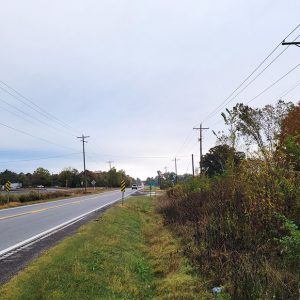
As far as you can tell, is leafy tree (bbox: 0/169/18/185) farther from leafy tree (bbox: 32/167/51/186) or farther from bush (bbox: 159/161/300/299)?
bush (bbox: 159/161/300/299)

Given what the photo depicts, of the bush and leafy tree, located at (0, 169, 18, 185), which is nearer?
the bush

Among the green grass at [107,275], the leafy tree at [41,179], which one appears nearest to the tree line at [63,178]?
the leafy tree at [41,179]

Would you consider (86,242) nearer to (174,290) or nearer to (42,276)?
(42,276)

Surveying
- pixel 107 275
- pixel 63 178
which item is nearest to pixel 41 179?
pixel 63 178

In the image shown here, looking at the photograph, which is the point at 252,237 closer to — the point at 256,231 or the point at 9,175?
the point at 256,231

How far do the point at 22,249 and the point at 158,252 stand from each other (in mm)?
3877

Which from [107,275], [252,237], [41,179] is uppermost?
[41,179]

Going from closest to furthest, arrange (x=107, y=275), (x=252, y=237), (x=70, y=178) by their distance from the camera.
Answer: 1. (x=252, y=237)
2. (x=107, y=275)
3. (x=70, y=178)

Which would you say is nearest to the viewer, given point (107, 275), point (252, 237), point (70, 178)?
point (252, 237)

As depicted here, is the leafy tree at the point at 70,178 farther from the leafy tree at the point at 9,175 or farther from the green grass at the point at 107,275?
the green grass at the point at 107,275

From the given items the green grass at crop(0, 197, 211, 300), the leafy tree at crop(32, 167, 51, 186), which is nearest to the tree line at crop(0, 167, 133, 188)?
the leafy tree at crop(32, 167, 51, 186)

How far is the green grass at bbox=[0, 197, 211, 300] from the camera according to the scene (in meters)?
→ 7.88

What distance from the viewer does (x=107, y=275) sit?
9.38m

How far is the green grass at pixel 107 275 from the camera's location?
788 centimetres
